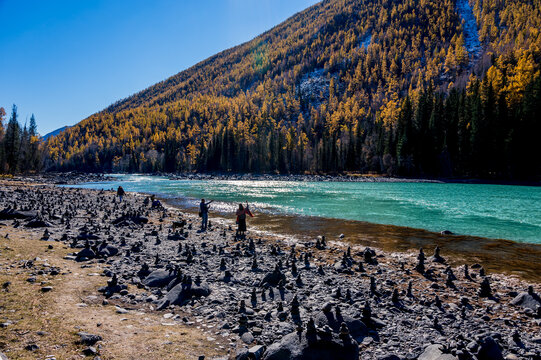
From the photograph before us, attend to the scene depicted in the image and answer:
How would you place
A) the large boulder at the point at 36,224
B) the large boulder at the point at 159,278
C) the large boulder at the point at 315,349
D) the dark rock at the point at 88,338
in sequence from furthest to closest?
the large boulder at the point at 36,224
the large boulder at the point at 159,278
the dark rock at the point at 88,338
the large boulder at the point at 315,349

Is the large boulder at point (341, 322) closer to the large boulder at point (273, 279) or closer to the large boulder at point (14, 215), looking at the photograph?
the large boulder at point (273, 279)

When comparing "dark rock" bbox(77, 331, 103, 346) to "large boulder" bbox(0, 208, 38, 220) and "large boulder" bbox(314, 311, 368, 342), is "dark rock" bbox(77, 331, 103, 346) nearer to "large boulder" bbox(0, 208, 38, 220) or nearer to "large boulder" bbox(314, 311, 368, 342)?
"large boulder" bbox(314, 311, 368, 342)

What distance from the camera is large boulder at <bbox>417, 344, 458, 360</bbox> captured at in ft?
18.5

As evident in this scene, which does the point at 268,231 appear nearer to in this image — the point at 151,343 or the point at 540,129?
the point at 151,343

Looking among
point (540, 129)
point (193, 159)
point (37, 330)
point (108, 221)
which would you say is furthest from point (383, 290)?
point (193, 159)

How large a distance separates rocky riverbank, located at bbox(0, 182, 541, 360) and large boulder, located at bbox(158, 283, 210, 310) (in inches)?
1.3

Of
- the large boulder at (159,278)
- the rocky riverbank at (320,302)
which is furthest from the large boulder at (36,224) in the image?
the large boulder at (159,278)

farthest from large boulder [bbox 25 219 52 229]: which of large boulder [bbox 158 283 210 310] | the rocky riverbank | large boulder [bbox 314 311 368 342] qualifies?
large boulder [bbox 314 311 368 342]

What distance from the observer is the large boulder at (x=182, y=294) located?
8703 mm

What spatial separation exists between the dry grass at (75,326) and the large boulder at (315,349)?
151 cm

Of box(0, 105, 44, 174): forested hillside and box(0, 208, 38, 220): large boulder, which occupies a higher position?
box(0, 105, 44, 174): forested hillside

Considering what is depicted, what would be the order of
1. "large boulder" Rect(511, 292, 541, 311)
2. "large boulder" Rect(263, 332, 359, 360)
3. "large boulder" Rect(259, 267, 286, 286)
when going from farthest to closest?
1. "large boulder" Rect(259, 267, 286, 286)
2. "large boulder" Rect(511, 292, 541, 311)
3. "large boulder" Rect(263, 332, 359, 360)

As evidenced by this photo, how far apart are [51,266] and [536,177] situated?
10014cm

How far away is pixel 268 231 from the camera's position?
76.0ft
